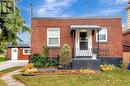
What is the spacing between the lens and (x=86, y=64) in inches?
882

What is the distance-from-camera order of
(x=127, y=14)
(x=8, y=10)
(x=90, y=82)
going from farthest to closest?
(x=127, y=14) → (x=90, y=82) → (x=8, y=10)

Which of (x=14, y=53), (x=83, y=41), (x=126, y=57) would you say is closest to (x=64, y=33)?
(x=83, y=41)

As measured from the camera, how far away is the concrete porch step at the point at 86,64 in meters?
22.3

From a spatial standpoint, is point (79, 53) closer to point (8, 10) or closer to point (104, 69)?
point (104, 69)

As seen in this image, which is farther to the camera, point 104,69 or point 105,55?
point 105,55

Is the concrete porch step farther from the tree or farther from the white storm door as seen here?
the white storm door

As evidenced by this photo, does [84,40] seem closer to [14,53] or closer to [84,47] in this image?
[84,47]

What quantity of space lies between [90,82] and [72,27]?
960cm

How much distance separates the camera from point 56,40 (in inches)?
1005

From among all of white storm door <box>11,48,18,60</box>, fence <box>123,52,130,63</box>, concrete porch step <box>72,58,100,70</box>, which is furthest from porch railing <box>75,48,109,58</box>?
white storm door <box>11,48,18,60</box>

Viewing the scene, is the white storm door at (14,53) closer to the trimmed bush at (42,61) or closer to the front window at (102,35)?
the trimmed bush at (42,61)

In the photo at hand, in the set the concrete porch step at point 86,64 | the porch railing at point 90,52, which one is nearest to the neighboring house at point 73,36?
the porch railing at point 90,52

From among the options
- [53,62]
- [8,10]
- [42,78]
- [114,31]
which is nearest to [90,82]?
[42,78]

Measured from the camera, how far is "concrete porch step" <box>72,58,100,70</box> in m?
22.3
